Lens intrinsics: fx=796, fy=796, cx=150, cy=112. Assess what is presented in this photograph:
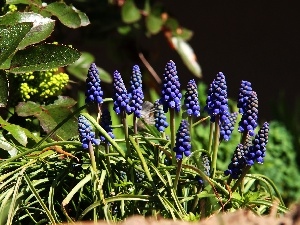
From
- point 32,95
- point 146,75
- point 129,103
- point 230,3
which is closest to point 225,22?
point 230,3

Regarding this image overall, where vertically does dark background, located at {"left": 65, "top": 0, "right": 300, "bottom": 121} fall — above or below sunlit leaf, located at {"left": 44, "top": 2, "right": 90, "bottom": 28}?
below

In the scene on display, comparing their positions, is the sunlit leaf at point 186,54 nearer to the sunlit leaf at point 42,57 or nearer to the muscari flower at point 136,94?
the sunlit leaf at point 42,57

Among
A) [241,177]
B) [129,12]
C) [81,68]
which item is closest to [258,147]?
[241,177]

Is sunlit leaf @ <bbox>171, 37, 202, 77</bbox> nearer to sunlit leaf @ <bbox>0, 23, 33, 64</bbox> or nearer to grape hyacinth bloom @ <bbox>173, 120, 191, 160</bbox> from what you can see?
sunlit leaf @ <bbox>0, 23, 33, 64</bbox>

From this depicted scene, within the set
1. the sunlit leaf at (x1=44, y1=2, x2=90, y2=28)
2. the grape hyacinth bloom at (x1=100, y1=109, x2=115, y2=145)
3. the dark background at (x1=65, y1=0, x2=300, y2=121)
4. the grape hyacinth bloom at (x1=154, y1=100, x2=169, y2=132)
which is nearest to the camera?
the grape hyacinth bloom at (x1=100, y1=109, x2=115, y2=145)

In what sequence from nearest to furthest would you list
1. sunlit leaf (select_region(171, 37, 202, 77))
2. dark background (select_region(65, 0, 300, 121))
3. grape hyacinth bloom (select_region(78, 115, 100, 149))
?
grape hyacinth bloom (select_region(78, 115, 100, 149)), sunlit leaf (select_region(171, 37, 202, 77)), dark background (select_region(65, 0, 300, 121))

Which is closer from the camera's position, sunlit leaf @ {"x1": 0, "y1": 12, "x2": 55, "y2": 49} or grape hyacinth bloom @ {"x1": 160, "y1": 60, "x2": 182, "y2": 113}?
grape hyacinth bloom @ {"x1": 160, "y1": 60, "x2": 182, "y2": 113}

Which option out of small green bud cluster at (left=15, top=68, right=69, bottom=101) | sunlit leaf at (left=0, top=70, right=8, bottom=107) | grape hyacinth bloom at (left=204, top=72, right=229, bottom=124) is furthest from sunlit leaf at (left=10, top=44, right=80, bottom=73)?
grape hyacinth bloom at (left=204, top=72, right=229, bottom=124)

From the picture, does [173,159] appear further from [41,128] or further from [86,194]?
[41,128]
